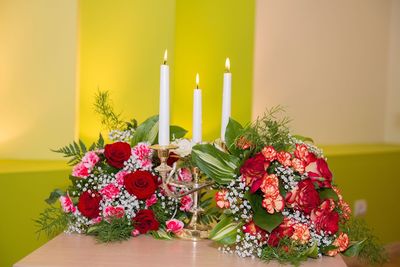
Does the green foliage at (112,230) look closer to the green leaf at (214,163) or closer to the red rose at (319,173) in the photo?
the green leaf at (214,163)

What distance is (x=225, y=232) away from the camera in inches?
45.4

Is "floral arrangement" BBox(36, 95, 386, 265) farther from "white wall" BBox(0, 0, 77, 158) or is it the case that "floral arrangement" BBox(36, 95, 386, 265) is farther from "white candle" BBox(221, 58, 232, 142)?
"white wall" BBox(0, 0, 77, 158)

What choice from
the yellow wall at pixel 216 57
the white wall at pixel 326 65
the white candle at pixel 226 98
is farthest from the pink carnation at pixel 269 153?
the white wall at pixel 326 65

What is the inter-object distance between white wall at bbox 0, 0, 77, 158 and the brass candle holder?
86 cm

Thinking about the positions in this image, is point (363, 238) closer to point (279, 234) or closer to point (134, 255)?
point (279, 234)

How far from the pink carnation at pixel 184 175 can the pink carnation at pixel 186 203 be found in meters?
0.05

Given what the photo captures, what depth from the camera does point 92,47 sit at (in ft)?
6.88

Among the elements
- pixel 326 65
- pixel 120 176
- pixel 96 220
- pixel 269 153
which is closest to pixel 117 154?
pixel 120 176

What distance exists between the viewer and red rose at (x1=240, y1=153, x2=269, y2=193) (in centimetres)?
112

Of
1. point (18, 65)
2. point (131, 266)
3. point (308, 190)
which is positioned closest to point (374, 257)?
point (308, 190)

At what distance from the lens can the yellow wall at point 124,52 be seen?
209cm

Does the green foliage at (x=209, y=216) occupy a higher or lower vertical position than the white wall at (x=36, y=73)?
lower

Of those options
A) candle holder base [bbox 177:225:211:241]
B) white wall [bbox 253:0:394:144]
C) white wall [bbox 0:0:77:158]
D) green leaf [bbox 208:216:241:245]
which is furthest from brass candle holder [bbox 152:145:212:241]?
white wall [bbox 253:0:394:144]

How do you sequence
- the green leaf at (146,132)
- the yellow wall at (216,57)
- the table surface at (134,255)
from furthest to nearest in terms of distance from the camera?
the yellow wall at (216,57), the green leaf at (146,132), the table surface at (134,255)
